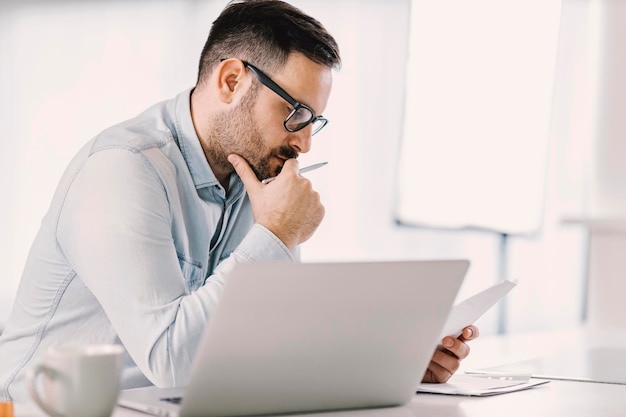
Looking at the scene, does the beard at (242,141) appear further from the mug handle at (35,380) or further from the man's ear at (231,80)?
the mug handle at (35,380)

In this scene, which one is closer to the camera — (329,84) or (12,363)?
(12,363)

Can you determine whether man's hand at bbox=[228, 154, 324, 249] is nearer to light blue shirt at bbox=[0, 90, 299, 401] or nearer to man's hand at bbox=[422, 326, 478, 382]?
light blue shirt at bbox=[0, 90, 299, 401]

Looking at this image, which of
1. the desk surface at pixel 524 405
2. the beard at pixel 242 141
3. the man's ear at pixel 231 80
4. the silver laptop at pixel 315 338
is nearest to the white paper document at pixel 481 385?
the desk surface at pixel 524 405

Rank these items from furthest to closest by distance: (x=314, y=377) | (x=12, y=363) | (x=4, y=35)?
(x=4, y=35) < (x=12, y=363) < (x=314, y=377)

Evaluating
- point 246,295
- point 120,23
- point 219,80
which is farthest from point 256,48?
point 120,23

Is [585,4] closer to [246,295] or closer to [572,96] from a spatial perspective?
[572,96]

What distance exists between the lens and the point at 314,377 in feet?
3.23

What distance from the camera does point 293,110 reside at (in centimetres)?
153

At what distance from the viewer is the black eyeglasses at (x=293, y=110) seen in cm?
153

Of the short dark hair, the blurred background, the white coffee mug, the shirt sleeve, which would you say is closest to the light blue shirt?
the shirt sleeve

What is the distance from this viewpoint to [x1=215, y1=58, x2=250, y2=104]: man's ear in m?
1.55

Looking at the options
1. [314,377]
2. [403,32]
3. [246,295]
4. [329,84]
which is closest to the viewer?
[246,295]

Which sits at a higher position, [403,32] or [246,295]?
[403,32]

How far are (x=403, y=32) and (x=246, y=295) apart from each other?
102 inches
